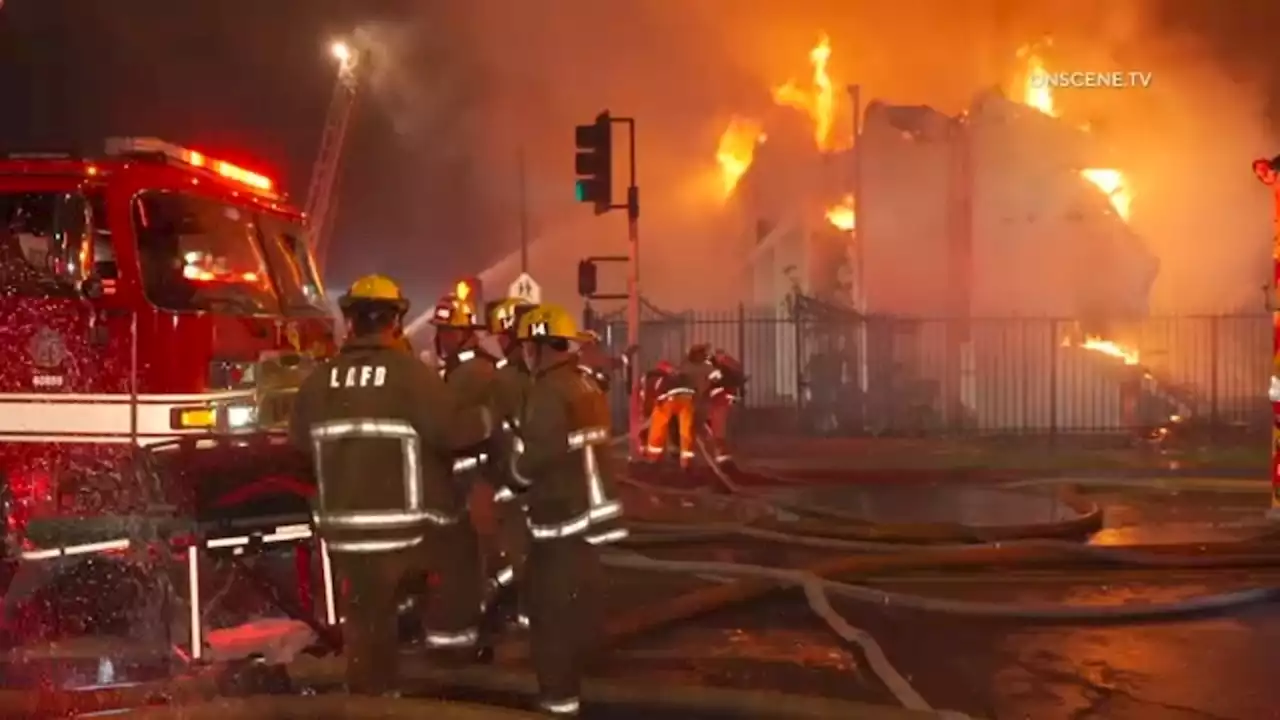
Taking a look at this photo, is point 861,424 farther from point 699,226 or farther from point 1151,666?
point 1151,666

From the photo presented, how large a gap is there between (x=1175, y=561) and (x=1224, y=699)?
2.50 m

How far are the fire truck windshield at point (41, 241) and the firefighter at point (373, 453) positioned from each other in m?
2.49

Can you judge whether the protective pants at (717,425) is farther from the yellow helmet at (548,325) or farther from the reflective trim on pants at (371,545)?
the reflective trim on pants at (371,545)

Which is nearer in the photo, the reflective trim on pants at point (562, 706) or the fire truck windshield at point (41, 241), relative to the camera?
the reflective trim on pants at point (562, 706)

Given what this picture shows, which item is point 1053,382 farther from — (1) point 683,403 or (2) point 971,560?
(2) point 971,560

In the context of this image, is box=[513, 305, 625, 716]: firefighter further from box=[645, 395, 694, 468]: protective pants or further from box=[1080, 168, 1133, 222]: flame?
box=[1080, 168, 1133, 222]: flame

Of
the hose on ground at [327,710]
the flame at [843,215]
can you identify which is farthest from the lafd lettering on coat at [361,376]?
the flame at [843,215]

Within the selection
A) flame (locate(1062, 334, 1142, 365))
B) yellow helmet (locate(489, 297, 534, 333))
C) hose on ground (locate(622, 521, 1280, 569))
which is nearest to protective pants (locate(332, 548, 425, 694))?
yellow helmet (locate(489, 297, 534, 333))

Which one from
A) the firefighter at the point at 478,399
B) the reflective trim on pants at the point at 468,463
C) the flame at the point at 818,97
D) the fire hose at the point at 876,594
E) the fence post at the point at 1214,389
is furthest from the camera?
the flame at the point at 818,97

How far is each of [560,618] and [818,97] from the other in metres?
22.1

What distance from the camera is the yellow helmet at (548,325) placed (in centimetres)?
477

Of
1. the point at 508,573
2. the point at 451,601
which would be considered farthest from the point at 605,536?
the point at 508,573

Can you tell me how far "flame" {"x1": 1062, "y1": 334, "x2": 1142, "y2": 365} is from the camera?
64.2 ft

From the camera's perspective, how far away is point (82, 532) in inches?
221
